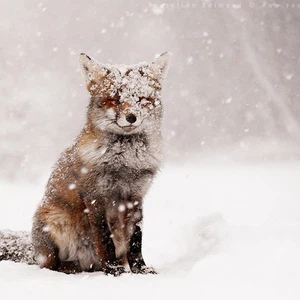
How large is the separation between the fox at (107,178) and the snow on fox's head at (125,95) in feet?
0.03

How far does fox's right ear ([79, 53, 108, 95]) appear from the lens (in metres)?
5.16

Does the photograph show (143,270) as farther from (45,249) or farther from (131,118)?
(131,118)

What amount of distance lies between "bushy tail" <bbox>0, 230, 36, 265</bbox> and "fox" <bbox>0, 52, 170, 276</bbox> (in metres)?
0.24

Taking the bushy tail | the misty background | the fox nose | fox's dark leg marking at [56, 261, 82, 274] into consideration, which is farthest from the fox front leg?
the misty background

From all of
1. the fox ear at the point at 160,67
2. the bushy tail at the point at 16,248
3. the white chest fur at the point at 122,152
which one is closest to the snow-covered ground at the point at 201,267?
the bushy tail at the point at 16,248

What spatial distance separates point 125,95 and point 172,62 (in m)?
19.8

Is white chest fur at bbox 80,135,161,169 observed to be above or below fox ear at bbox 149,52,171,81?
below

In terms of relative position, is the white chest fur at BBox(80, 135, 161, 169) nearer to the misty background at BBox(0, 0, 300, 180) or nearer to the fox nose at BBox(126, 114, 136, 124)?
the fox nose at BBox(126, 114, 136, 124)

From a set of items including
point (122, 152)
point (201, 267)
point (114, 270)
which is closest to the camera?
point (201, 267)

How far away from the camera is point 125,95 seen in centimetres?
484

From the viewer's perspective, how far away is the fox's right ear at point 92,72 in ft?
Result: 16.9

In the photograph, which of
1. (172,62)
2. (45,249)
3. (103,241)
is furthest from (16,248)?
(172,62)

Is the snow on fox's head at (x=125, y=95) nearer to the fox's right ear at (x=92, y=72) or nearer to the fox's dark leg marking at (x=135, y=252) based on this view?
the fox's right ear at (x=92, y=72)

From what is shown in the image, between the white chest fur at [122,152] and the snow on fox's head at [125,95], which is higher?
the snow on fox's head at [125,95]
